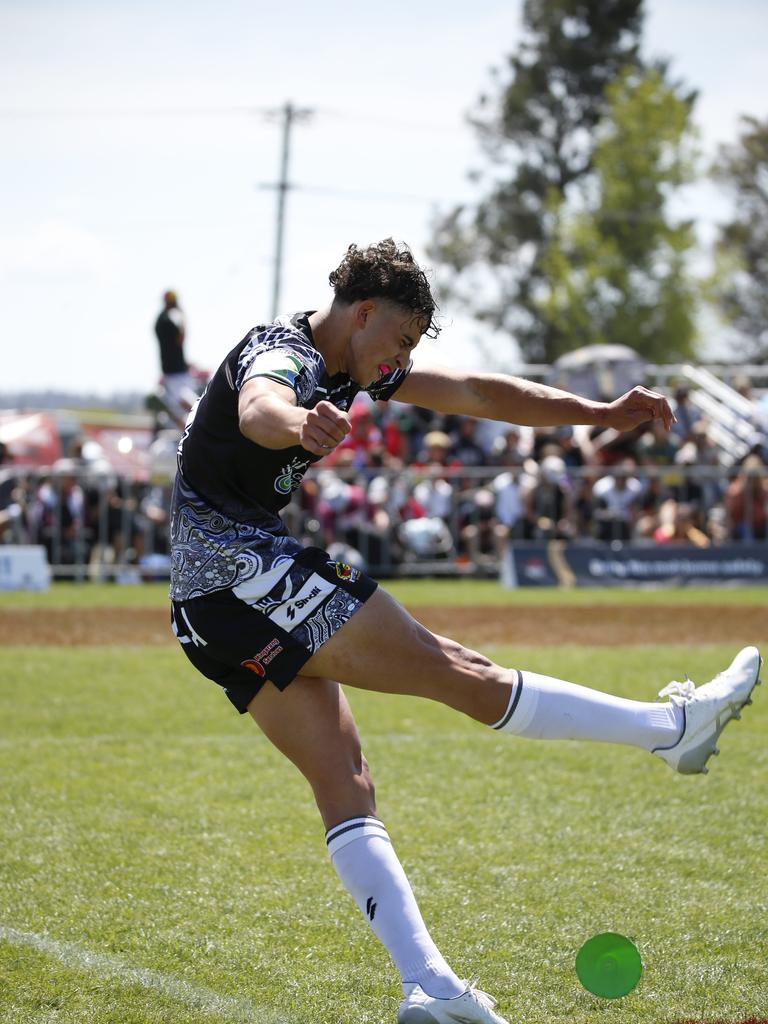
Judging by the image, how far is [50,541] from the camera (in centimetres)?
1777

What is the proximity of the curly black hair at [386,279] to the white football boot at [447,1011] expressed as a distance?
1.84m

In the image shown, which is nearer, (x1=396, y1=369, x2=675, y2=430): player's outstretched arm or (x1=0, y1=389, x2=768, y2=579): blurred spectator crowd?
(x1=396, y1=369, x2=675, y2=430): player's outstretched arm

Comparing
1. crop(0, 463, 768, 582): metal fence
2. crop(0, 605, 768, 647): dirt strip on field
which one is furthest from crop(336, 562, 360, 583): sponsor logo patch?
crop(0, 463, 768, 582): metal fence

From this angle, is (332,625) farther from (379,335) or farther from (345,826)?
(379,335)

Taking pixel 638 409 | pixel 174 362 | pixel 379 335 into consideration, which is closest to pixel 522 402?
pixel 638 409

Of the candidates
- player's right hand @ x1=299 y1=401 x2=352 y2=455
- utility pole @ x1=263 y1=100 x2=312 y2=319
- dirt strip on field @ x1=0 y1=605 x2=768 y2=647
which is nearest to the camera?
player's right hand @ x1=299 y1=401 x2=352 y2=455

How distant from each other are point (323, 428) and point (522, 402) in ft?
4.56

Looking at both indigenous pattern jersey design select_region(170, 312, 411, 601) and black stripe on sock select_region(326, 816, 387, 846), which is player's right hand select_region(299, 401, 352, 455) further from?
black stripe on sock select_region(326, 816, 387, 846)

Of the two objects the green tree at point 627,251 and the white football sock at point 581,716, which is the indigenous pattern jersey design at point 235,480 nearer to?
the white football sock at point 581,716

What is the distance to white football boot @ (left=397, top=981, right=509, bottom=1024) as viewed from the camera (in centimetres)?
324

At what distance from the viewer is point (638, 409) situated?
424cm

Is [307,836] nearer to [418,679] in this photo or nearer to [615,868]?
[615,868]

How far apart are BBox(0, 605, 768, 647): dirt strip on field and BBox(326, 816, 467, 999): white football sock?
7.41m

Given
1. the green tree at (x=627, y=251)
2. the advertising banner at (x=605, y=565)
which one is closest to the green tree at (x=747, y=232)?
the green tree at (x=627, y=251)
